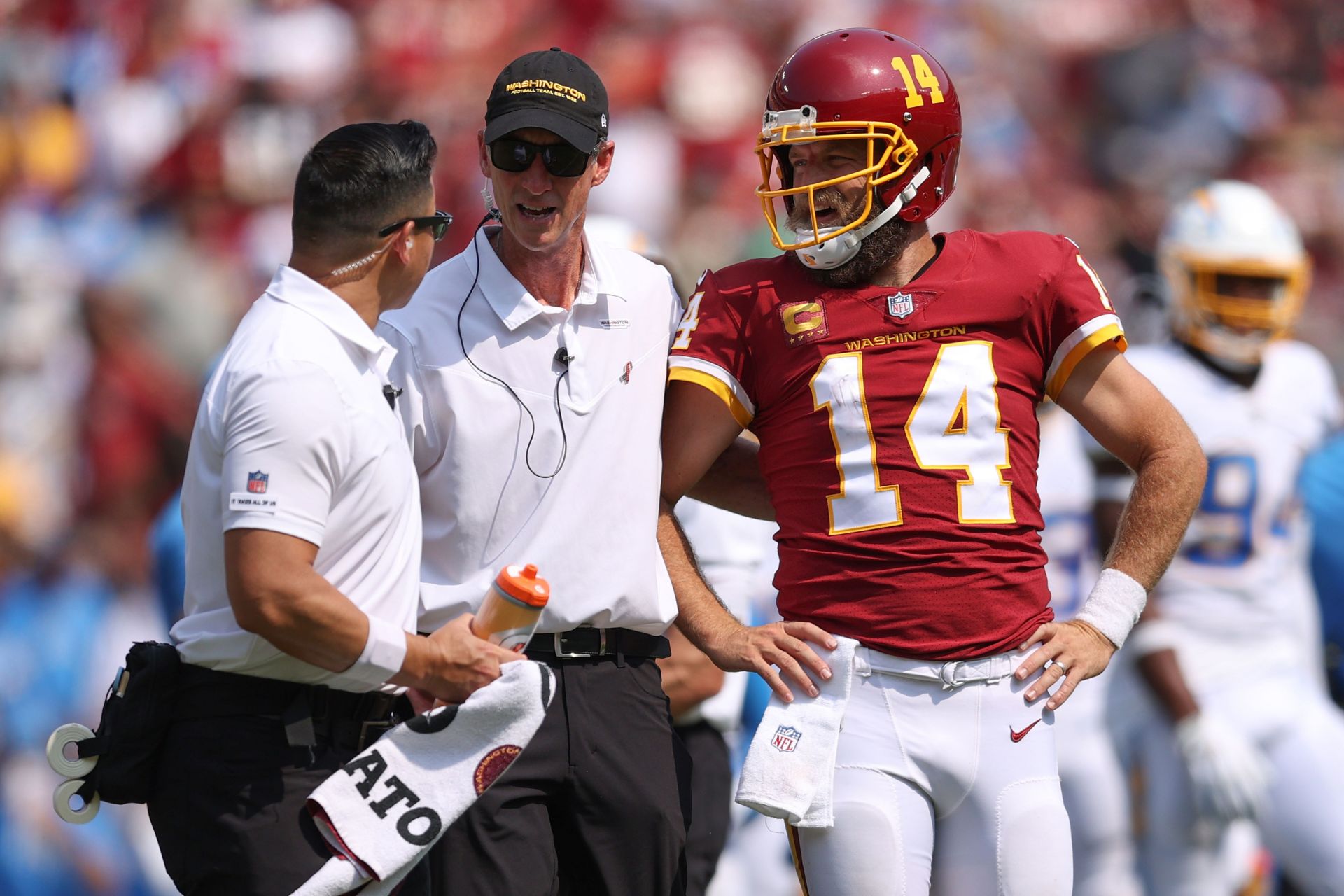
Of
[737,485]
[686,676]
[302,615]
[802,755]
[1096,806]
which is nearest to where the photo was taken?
[302,615]

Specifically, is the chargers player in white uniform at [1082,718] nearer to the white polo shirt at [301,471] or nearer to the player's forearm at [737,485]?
the player's forearm at [737,485]

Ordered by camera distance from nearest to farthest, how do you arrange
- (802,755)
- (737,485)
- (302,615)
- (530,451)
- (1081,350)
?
(302,615) → (802,755) → (1081,350) → (530,451) → (737,485)

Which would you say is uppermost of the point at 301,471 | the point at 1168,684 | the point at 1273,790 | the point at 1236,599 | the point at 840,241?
the point at 840,241

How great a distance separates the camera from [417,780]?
3150 millimetres

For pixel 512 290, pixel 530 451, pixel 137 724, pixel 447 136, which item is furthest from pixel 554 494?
pixel 447 136

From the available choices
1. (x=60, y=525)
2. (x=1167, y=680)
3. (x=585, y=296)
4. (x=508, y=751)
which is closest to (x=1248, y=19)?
(x=1167, y=680)

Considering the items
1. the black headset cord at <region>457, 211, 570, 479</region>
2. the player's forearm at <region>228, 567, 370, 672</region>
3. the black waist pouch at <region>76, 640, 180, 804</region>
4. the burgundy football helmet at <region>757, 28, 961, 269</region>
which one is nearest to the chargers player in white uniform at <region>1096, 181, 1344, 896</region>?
the burgundy football helmet at <region>757, 28, 961, 269</region>

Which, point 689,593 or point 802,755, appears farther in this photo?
point 689,593

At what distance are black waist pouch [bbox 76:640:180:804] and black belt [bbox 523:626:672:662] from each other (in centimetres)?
74

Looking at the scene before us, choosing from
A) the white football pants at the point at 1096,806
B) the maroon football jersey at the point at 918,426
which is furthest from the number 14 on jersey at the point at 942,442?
the white football pants at the point at 1096,806

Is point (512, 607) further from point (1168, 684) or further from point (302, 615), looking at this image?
point (1168, 684)

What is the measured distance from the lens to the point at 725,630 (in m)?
3.54

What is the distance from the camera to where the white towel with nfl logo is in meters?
3.24

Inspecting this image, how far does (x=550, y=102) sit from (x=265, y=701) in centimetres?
136
